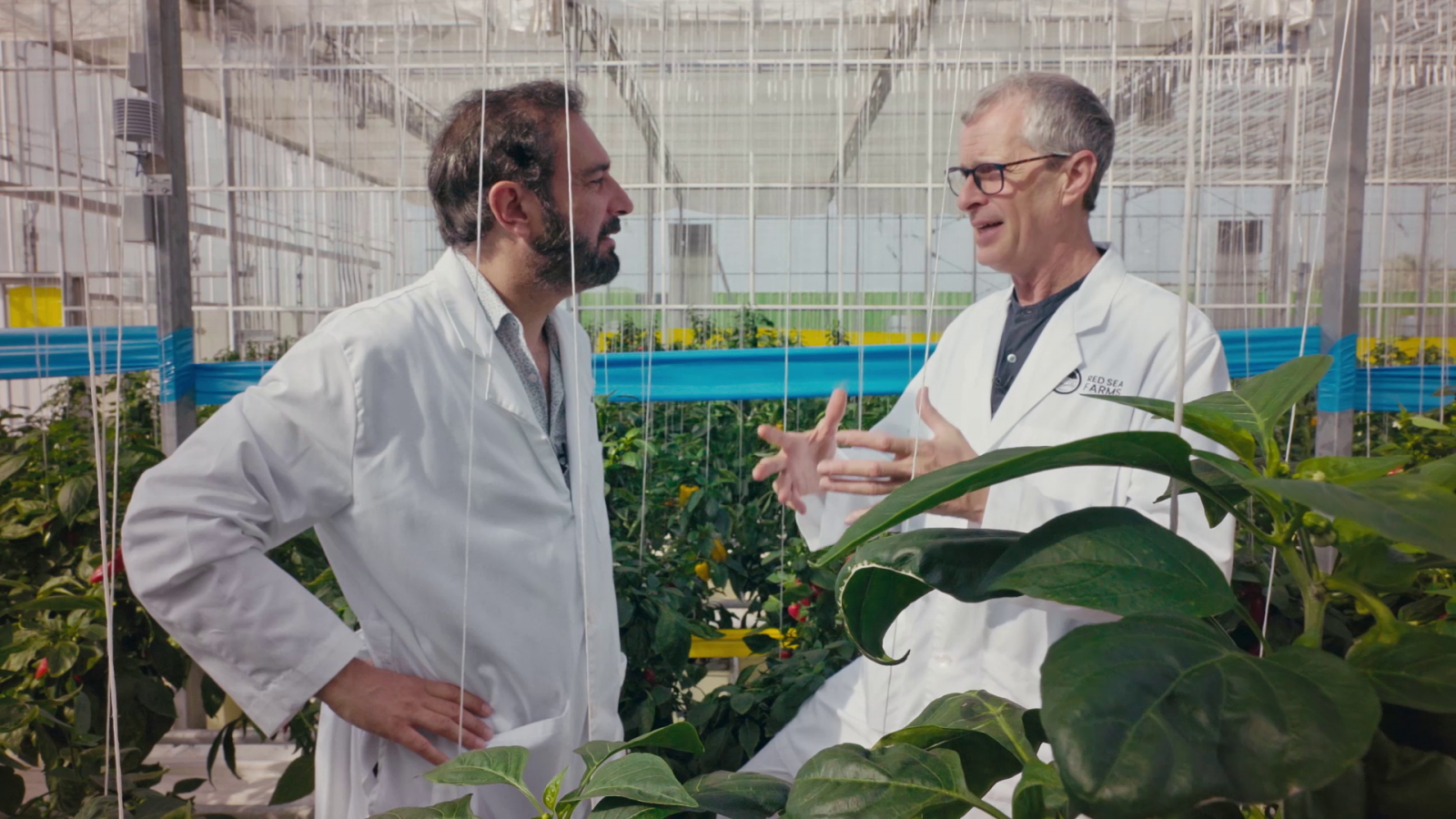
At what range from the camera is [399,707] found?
3.42 ft

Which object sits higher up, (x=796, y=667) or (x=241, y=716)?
(x=796, y=667)

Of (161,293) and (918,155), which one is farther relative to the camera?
(918,155)

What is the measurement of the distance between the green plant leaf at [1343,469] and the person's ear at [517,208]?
100 cm

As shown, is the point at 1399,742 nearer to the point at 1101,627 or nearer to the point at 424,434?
the point at 1101,627

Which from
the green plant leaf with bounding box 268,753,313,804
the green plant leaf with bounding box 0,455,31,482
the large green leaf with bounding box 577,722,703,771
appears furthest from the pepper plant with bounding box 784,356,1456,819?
the green plant leaf with bounding box 0,455,31,482

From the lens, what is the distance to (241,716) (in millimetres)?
1826

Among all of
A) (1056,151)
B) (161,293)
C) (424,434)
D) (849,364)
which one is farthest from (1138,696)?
(849,364)

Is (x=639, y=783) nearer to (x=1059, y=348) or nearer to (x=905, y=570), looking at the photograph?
(x=905, y=570)

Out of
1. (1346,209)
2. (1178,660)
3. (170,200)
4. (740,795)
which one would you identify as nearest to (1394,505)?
(1178,660)

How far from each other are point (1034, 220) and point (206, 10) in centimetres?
363

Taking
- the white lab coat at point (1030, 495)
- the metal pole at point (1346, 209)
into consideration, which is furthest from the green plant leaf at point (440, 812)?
the metal pole at point (1346, 209)

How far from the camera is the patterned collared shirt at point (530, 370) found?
48.3 inches

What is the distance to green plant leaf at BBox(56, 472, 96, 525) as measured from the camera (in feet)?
5.48

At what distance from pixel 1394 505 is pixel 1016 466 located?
0.12 m
